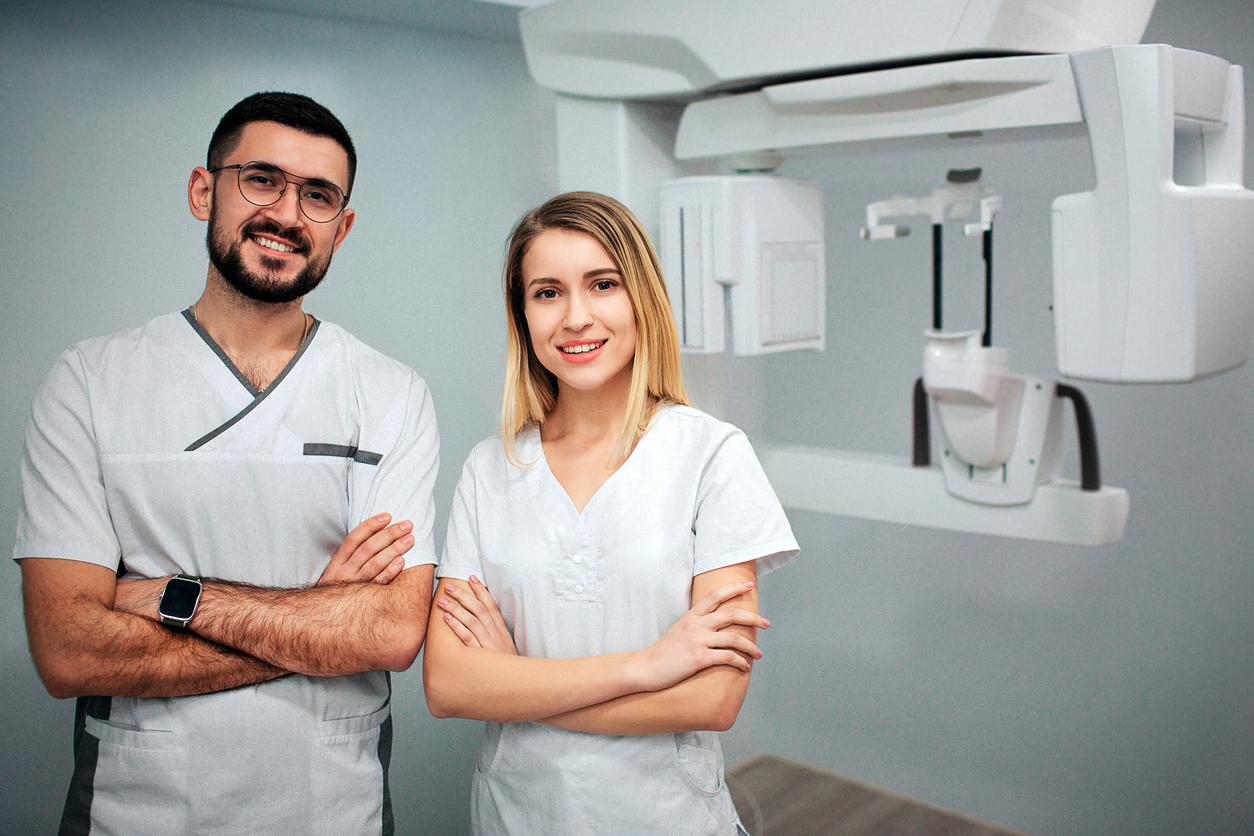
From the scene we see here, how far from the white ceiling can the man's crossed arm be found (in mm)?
822

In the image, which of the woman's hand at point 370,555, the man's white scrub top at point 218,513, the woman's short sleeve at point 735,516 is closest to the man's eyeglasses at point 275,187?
the man's white scrub top at point 218,513

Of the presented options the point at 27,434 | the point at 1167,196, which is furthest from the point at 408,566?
the point at 1167,196

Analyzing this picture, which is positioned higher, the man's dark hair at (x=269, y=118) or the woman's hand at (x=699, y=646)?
the man's dark hair at (x=269, y=118)

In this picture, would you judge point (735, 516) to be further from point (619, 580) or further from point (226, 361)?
point (226, 361)

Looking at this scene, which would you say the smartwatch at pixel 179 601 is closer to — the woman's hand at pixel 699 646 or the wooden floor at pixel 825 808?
the woman's hand at pixel 699 646

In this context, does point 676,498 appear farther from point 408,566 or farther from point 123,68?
Result: point 123,68

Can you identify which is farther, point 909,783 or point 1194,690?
point 909,783

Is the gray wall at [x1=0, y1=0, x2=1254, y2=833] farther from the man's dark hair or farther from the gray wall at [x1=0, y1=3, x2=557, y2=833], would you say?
the man's dark hair

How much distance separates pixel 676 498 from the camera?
1.33m

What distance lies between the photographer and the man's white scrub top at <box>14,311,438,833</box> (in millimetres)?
1277

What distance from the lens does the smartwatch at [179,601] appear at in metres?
1.24

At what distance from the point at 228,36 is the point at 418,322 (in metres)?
0.55

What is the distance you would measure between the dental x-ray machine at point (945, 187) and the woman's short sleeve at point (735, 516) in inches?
15.9

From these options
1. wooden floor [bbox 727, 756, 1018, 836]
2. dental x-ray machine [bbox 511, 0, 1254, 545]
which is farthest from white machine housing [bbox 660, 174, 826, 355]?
wooden floor [bbox 727, 756, 1018, 836]
